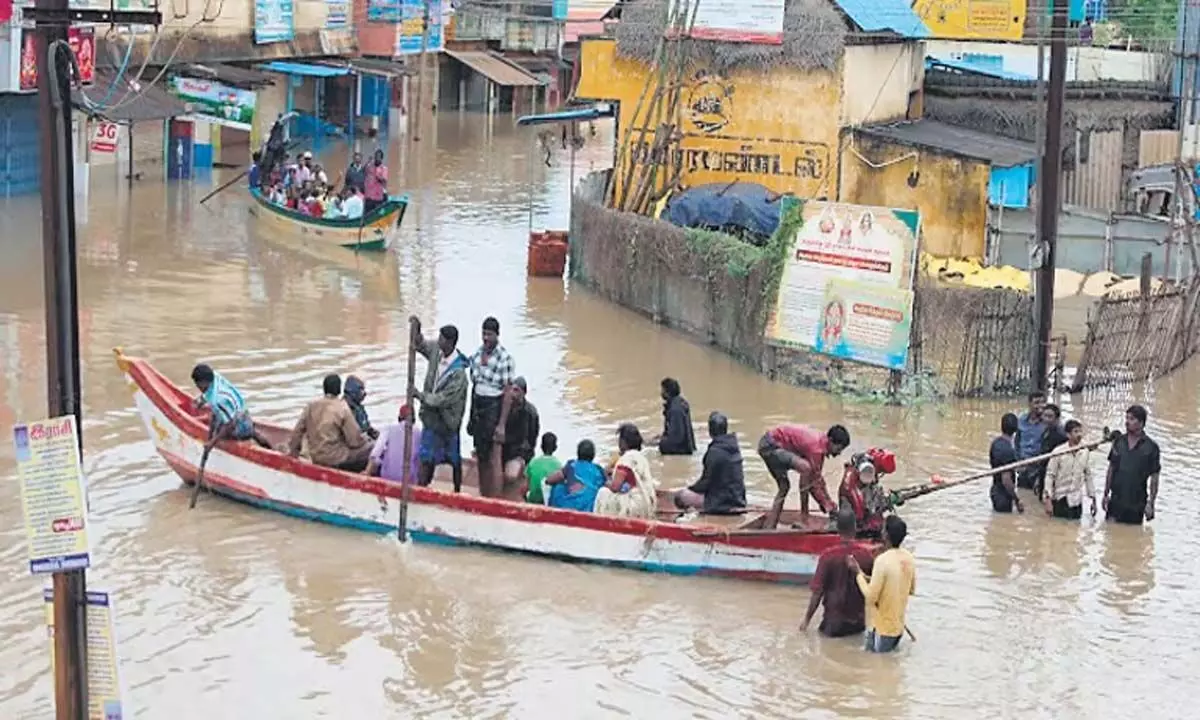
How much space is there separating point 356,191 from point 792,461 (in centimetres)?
1810

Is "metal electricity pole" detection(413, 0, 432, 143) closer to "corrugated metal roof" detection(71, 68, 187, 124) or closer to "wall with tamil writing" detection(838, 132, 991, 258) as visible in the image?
"corrugated metal roof" detection(71, 68, 187, 124)

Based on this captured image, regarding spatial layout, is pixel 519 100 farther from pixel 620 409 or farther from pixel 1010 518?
pixel 1010 518

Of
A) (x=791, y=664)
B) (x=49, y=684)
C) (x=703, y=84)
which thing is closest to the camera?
(x=49, y=684)

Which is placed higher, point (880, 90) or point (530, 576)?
point (880, 90)

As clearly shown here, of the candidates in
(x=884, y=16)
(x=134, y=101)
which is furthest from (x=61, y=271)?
(x=134, y=101)

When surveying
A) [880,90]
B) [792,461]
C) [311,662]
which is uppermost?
[880,90]

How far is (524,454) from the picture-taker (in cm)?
1509

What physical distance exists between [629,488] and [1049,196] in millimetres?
7347

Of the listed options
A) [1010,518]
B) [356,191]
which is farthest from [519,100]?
[1010,518]

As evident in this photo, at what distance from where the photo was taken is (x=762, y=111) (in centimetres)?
2711

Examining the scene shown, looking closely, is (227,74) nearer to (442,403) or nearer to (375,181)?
(375,181)

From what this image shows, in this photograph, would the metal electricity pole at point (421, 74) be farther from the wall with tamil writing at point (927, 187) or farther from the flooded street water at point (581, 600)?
the flooded street water at point (581, 600)

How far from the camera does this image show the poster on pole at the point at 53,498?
27.2 ft

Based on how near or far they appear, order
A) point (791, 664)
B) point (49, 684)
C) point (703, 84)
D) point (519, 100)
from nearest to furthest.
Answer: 1. point (49, 684)
2. point (791, 664)
3. point (703, 84)
4. point (519, 100)
